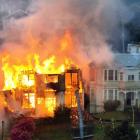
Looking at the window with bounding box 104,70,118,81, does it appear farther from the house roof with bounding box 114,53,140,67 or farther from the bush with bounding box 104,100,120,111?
the bush with bounding box 104,100,120,111

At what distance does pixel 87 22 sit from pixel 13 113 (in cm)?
1027

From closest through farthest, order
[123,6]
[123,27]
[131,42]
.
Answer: [123,6] → [123,27] → [131,42]

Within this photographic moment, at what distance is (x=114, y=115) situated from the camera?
4216 cm

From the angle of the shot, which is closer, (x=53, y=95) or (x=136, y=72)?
(x=53, y=95)

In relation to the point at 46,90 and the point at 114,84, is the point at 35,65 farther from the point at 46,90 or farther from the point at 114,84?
the point at 114,84

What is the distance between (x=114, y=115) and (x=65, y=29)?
809 centimetres

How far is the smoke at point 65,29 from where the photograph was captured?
42531mm

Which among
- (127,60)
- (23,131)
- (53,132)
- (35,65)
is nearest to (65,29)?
(35,65)

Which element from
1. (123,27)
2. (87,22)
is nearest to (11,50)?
(87,22)

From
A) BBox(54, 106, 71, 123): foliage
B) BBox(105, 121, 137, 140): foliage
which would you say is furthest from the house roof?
BBox(105, 121, 137, 140): foliage

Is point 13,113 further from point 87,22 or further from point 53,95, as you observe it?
point 87,22

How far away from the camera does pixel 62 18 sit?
42812 mm

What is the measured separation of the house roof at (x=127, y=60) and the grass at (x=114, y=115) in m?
5.15

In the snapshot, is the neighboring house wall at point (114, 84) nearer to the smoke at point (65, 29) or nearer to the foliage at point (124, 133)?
the smoke at point (65, 29)
